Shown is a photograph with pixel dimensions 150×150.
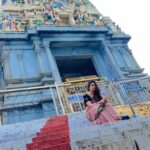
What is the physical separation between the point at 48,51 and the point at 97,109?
29.0 feet

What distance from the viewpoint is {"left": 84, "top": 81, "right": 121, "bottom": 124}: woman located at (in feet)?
19.3

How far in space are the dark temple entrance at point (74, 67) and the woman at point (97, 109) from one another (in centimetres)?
986

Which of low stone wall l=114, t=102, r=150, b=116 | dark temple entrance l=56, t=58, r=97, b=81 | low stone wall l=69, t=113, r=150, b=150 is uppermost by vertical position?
dark temple entrance l=56, t=58, r=97, b=81

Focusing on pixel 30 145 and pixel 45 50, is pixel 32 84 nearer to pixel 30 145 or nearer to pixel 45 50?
pixel 45 50

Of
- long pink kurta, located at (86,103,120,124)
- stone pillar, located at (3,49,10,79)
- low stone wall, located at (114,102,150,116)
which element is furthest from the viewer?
stone pillar, located at (3,49,10,79)

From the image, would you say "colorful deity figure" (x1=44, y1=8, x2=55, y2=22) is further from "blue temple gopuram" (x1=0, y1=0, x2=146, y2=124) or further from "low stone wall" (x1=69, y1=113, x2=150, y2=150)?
"low stone wall" (x1=69, y1=113, x2=150, y2=150)

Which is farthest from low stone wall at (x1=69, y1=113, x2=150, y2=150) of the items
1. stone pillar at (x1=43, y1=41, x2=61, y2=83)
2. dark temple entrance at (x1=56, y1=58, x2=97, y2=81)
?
dark temple entrance at (x1=56, y1=58, x2=97, y2=81)

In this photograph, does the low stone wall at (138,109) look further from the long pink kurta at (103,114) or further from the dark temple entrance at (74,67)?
the dark temple entrance at (74,67)

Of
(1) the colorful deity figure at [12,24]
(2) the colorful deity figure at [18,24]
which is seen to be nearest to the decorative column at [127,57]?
(2) the colorful deity figure at [18,24]

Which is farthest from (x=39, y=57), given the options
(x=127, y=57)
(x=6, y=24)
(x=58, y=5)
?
(x=58, y=5)

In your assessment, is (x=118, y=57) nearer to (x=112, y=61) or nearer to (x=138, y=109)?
(x=112, y=61)

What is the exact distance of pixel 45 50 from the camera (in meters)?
14.4

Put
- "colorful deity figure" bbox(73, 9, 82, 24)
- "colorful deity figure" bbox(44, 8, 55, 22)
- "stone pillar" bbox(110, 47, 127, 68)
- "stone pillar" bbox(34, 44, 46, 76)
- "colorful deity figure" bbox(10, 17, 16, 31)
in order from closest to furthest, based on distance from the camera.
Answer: "stone pillar" bbox(34, 44, 46, 76) < "colorful deity figure" bbox(10, 17, 16, 31) < "stone pillar" bbox(110, 47, 127, 68) < "colorful deity figure" bbox(44, 8, 55, 22) < "colorful deity figure" bbox(73, 9, 82, 24)

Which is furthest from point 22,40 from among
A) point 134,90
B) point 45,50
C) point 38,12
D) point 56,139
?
point 56,139
